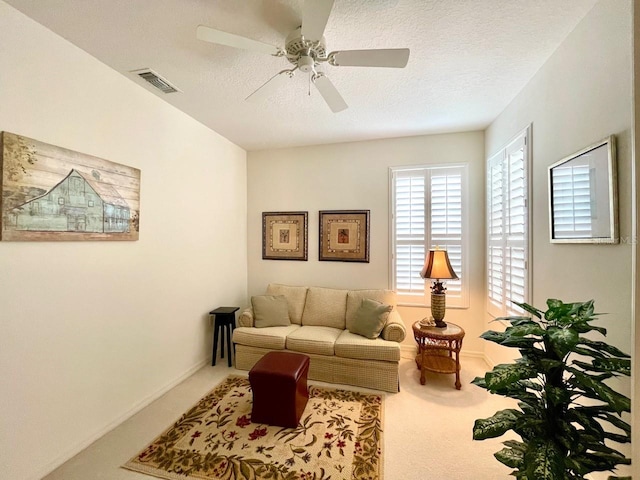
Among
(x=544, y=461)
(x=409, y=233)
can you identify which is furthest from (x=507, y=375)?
(x=409, y=233)

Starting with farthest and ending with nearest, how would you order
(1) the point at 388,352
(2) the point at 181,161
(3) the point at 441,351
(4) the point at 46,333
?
1. (3) the point at 441,351
2. (2) the point at 181,161
3. (1) the point at 388,352
4. (4) the point at 46,333

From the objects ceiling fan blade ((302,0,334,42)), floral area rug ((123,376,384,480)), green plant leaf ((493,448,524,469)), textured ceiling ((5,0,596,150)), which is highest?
textured ceiling ((5,0,596,150))

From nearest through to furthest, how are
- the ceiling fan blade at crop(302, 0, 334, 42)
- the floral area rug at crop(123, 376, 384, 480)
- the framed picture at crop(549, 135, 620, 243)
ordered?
the ceiling fan blade at crop(302, 0, 334, 42)
the framed picture at crop(549, 135, 620, 243)
the floral area rug at crop(123, 376, 384, 480)

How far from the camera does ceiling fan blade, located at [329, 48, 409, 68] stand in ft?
5.19

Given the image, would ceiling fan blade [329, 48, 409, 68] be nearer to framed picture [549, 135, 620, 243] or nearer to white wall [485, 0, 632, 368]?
white wall [485, 0, 632, 368]

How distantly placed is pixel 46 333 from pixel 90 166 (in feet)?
3.97

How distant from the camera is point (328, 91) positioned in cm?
200

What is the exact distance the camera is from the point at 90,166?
2.07m

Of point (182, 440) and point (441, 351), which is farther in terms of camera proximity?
point (441, 351)

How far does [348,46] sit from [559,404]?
7.84 feet

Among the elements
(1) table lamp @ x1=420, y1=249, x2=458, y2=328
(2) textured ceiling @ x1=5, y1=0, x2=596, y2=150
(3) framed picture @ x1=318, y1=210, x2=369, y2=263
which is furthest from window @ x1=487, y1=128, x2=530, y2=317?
(3) framed picture @ x1=318, y1=210, x2=369, y2=263

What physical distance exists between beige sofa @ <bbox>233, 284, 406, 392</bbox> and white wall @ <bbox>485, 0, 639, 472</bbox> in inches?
57.3

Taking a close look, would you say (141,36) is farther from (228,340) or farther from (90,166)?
(228,340)

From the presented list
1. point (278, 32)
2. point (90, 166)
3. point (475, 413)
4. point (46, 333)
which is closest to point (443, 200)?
point (475, 413)
